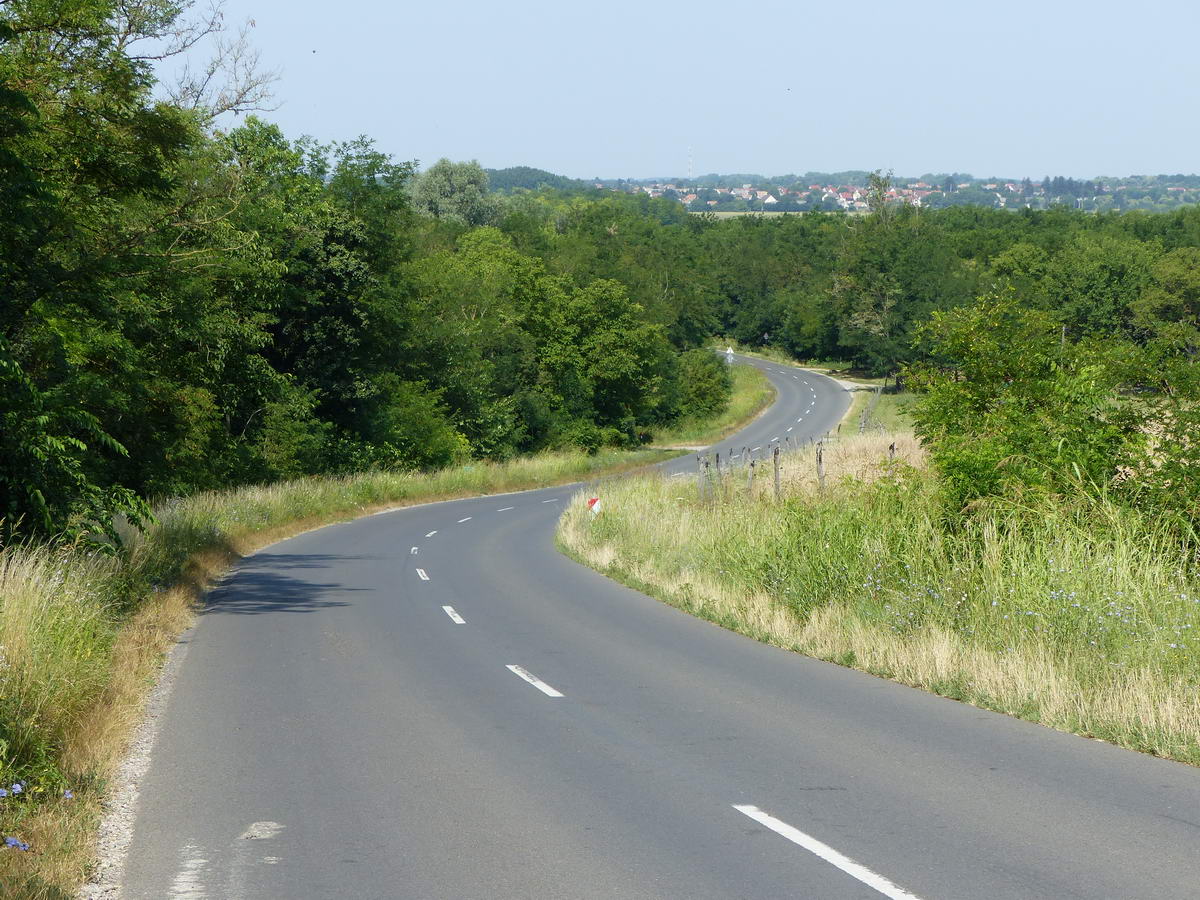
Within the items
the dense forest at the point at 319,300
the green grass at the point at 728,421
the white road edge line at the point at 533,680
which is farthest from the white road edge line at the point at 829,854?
the green grass at the point at 728,421

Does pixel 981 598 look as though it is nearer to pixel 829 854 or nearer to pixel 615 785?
pixel 615 785

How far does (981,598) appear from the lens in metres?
11.7

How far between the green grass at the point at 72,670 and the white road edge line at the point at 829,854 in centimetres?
338

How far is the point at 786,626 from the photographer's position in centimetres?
1340

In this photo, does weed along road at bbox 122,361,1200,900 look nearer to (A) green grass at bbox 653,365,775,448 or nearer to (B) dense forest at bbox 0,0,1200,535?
(B) dense forest at bbox 0,0,1200,535

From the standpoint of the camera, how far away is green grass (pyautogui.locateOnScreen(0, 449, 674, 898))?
5.97m

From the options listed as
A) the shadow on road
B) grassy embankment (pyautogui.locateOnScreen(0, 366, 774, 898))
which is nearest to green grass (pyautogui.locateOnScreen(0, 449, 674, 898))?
grassy embankment (pyautogui.locateOnScreen(0, 366, 774, 898))

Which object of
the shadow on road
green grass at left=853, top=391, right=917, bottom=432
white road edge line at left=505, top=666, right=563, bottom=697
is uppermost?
white road edge line at left=505, top=666, right=563, bottom=697

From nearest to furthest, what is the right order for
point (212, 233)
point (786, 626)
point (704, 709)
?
point (704, 709), point (786, 626), point (212, 233)

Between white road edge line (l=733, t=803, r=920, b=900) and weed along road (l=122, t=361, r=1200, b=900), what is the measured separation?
0.06 feet

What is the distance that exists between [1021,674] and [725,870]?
190 inches

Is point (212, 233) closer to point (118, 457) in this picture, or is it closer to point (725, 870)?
point (118, 457)

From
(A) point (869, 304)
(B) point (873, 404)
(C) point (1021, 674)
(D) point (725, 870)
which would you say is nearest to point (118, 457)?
(C) point (1021, 674)

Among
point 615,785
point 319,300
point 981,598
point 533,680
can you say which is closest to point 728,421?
point 319,300
